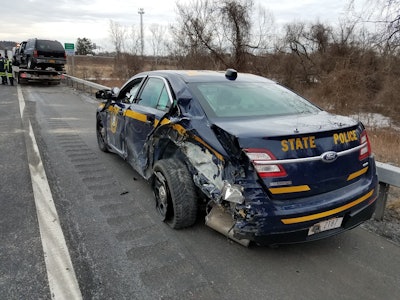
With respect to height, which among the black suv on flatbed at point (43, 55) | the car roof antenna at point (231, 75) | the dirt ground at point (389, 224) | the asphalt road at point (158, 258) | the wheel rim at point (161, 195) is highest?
the black suv on flatbed at point (43, 55)

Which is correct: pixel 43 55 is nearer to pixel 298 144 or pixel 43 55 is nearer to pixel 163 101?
pixel 163 101

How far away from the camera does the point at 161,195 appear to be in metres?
3.65

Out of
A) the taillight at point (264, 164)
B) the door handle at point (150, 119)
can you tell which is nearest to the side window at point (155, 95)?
the door handle at point (150, 119)

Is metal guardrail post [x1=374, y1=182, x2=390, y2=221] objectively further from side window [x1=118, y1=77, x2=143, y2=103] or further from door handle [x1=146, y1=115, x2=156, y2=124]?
side window [x1=118, y1=77, x2=143, y2=103]

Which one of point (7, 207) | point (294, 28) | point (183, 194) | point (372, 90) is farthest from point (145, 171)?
point (294, 28)

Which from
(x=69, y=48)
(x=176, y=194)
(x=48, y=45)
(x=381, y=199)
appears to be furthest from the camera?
(x=69, y=48)

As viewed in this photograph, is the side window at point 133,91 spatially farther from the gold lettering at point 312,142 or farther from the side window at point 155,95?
the gold lettering at point 312,142

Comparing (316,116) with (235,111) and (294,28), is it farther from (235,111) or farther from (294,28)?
(294,28)

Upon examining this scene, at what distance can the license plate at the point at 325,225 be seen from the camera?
269 cm

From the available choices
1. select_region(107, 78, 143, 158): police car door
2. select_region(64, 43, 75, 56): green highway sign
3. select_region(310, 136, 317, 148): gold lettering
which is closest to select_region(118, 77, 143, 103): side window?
select_region(107, 78, 143, 158): police car door

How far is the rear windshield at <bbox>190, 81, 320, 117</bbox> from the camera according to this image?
3355 mm

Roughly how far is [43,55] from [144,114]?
1925 cm

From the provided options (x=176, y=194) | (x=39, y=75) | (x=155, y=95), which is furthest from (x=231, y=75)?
(x=39, y=75)

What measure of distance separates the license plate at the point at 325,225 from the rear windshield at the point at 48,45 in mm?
21674
